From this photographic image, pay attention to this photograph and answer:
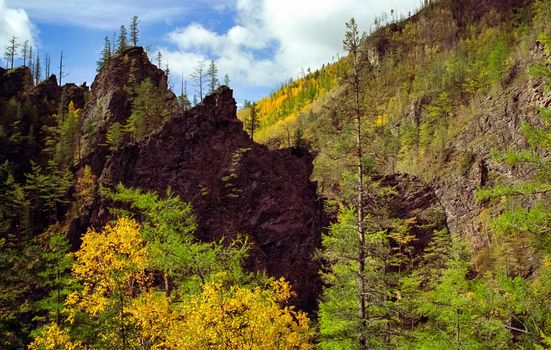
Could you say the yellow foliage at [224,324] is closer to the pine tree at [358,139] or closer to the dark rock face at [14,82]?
the pine tree at [358,139]

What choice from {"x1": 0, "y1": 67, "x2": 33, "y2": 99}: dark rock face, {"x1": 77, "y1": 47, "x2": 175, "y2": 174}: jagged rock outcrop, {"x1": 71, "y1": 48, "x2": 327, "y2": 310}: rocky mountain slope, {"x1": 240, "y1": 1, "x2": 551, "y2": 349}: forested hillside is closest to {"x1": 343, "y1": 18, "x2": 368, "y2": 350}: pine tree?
{"x1": 240, "y1": 1, "x2": 551, "y2": 349}: forested hillside

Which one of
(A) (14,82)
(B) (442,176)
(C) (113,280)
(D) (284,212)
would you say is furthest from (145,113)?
(C) (113,280)

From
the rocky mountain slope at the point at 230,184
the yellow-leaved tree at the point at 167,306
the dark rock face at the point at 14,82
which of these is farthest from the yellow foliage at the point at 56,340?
the dark rock face at the point at 14,82

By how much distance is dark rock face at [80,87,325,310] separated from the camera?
43.0 meters

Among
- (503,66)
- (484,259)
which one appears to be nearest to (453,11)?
(503,66)

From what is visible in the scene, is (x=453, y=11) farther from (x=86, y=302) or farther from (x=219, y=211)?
(x=86, y=302)

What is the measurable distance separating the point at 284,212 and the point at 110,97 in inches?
1288

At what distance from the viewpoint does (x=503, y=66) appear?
67.6 metres

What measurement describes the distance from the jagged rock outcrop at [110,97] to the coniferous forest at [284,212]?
13.6 inches

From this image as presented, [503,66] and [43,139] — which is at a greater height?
[503,66]

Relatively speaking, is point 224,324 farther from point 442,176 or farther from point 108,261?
point 442,176

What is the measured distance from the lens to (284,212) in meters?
45.4

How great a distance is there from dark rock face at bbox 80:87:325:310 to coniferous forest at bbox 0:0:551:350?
0.16 meters

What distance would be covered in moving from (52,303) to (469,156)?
52.5 metres
